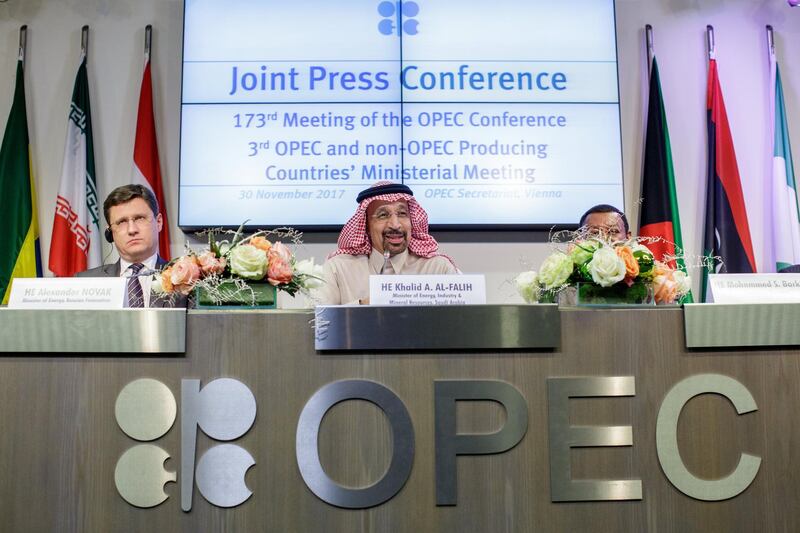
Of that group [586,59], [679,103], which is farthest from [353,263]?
[679,103]

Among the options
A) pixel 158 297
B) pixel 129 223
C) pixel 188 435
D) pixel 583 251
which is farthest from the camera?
pixel 129 223

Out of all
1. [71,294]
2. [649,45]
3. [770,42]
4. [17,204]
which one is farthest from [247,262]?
[770,42]

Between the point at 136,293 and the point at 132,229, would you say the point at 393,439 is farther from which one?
the point at 132,229

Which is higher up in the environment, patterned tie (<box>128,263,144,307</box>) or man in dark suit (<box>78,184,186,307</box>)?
man in dark suit (<box>78,184,186,307</box>)

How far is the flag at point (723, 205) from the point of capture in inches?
161

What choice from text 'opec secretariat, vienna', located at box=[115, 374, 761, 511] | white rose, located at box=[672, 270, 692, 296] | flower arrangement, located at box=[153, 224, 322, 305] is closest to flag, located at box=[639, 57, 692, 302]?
white rose, located at box=[672, 270, 692, 296]

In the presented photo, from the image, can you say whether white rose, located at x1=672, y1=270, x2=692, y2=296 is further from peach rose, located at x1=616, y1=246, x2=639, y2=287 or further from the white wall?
the white wall

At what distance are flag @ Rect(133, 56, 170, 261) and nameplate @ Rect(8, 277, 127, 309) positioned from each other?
7.24 feet

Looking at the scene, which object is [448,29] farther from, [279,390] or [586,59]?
[279,390]

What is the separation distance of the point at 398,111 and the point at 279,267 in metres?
2.35

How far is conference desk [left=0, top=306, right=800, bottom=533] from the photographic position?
1688 millimetres

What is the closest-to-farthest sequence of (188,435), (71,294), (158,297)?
(188,435) < (71,294) < (158,297)

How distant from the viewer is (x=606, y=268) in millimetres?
1824

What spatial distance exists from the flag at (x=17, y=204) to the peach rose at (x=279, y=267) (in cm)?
262
